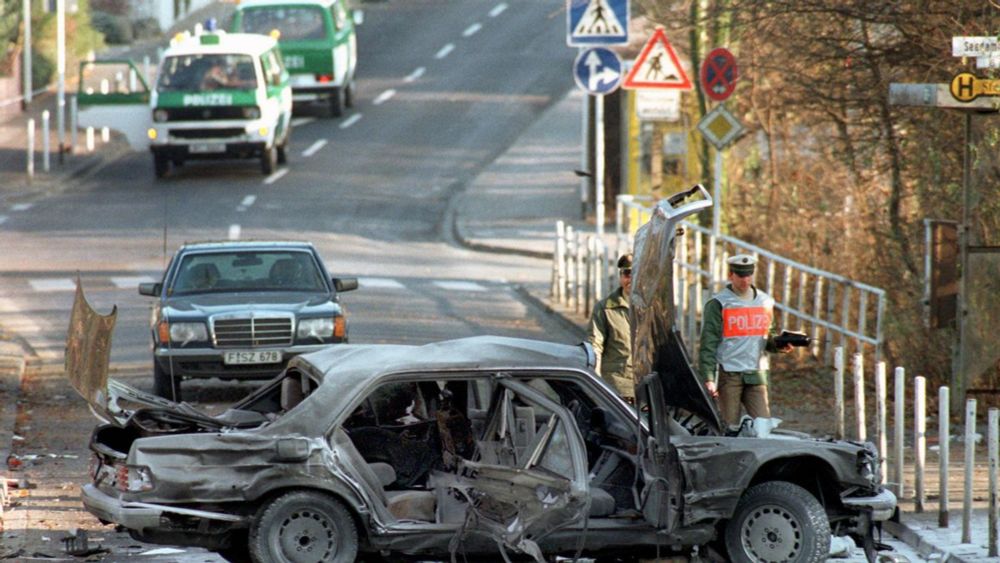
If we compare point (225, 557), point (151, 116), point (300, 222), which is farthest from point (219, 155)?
point (225, 557)

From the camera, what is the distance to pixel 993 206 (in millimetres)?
14898

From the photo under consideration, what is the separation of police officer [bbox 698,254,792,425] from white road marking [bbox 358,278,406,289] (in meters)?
11.7

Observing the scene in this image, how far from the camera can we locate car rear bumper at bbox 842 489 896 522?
948 centimetres

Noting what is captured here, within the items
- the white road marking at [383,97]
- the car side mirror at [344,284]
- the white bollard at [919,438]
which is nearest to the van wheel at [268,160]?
the white road marking at [383,97]

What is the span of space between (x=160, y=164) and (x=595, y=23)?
49.6ft

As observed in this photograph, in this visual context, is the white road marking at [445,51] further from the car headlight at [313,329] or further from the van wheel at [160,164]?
the car headlight at [313,329]

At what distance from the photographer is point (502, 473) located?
9.12 m

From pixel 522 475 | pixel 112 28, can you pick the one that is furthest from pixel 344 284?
pixel 112 28

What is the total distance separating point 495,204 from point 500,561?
2300 centimetres

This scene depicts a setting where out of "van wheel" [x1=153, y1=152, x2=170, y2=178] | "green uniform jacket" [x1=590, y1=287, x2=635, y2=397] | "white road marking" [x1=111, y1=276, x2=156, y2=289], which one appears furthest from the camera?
"van wheel" [x1=153, y1=152, x2=170, y2=178]

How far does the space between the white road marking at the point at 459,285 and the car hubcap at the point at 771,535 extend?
47.1 feet

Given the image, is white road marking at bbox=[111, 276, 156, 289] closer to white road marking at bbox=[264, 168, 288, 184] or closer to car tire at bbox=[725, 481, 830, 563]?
white road marking at bbox=[264, 168, 288, 184]

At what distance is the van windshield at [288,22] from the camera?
39281 millimetres

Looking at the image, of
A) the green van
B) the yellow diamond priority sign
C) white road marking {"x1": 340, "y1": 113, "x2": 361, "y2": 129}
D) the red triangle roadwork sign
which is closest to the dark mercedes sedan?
the yellow diamond priority sign
